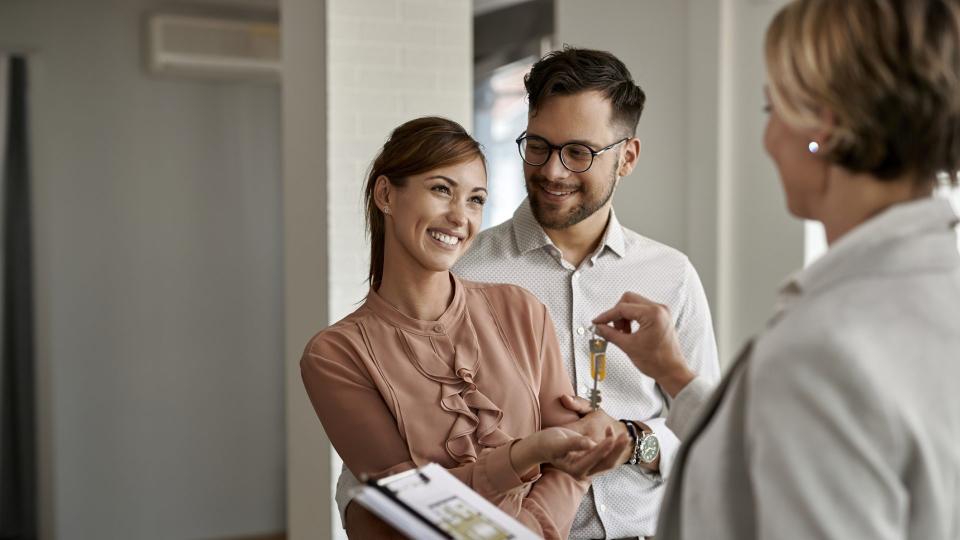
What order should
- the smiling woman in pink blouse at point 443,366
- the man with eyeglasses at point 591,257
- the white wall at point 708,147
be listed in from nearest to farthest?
the smiling woman in pink blouse at point 443,366 → the man with eyeglasses at point 591,257 → the white wall at point 708,147

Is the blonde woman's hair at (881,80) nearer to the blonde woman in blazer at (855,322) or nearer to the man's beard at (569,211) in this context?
the blonde woman in blazer at (855,322)

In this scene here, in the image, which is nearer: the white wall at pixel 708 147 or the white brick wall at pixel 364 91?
the white brick wall at pixel 364 91

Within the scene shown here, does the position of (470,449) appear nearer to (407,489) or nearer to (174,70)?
(407,489)

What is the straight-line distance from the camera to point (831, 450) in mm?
896

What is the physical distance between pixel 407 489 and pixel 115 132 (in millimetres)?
4299

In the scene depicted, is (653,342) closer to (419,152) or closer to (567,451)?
(567,451)

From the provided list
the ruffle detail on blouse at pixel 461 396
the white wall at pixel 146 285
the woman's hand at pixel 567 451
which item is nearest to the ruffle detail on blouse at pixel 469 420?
the ruffle detail on blouse at pixel 461 396

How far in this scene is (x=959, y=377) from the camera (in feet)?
3.03

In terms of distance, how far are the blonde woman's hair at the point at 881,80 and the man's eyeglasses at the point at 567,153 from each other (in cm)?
109

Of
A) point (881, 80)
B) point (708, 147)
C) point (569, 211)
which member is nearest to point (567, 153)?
point (569, 211)

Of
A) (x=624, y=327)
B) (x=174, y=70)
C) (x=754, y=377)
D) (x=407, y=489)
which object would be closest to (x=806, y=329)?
(x=754, y=377)

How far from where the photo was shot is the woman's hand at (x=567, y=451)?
154 cm

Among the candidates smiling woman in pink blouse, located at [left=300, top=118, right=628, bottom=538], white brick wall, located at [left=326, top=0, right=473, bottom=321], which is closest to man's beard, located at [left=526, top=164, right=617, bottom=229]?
smiling woman in pink blouse, located at [left=300, top=118, right=628, bottom=538]

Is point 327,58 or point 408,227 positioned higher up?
point 327,58
